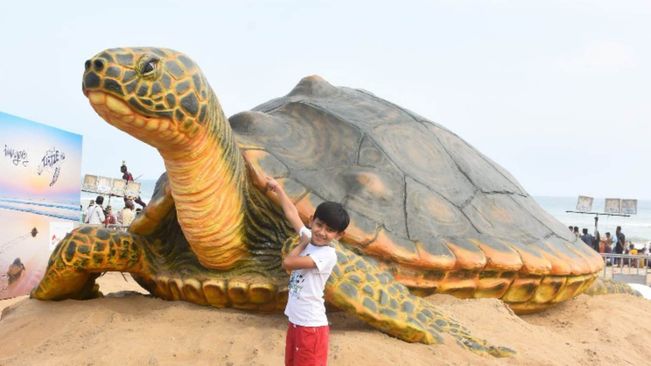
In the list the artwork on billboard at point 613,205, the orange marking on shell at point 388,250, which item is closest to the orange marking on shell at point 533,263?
the orange marking on shell at point 388,250

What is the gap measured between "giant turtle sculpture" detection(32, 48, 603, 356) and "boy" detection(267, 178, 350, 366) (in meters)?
0.79

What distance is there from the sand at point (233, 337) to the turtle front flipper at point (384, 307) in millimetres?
85

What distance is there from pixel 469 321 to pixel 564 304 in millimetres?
2198

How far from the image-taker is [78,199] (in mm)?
10578

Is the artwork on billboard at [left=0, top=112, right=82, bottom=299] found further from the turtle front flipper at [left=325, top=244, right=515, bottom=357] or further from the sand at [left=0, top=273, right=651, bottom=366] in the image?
the turtle front flipper at [left=325, top=244, right=515, bottom=357]

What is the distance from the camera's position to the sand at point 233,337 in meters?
3.45

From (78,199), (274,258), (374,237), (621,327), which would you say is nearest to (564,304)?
(621,327)

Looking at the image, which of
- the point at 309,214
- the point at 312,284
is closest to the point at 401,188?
the point at 309,214

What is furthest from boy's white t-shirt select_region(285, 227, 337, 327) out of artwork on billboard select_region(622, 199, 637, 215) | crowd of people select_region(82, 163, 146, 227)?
artwork on billboard select_region(622, 199, 637, 215)

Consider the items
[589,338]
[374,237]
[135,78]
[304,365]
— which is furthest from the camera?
[589,338]

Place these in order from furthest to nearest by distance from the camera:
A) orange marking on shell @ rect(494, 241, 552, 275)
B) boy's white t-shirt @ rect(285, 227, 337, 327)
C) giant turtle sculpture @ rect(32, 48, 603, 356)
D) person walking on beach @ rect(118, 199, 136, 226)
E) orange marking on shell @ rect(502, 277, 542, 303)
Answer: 1. person walking on beach @ rect(118, 199, 136, 226)
2. orange marking on shell @ rect(502, 277, 542, 303)
3. orange marking on shell @ rect(494, 241, 552, 275)
4. giant turtle sculpture @ rect(32, 48, 603, 356)
5. boy's white t-shirt @ rect(285, 227, 337, 327)

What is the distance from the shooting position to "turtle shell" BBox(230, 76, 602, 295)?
4.27 meters

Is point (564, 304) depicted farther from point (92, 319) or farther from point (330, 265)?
point (92, 319)

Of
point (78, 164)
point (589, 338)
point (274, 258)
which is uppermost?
point (78, 164)
